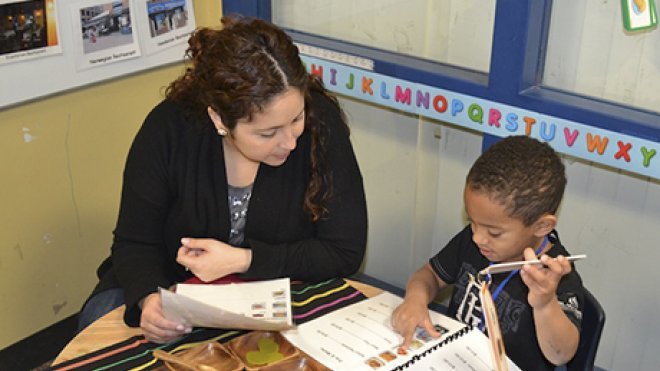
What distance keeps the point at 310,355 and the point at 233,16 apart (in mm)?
778

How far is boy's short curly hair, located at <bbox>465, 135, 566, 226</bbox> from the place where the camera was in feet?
5.03

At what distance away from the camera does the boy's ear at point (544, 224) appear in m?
1.55

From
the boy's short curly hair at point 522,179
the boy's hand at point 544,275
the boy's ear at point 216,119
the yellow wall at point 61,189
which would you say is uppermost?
the boy's ear at point 216,119

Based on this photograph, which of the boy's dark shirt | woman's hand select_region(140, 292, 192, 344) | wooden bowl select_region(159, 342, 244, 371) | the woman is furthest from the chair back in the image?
woman's hand select_region(140, 292, 192, 344)

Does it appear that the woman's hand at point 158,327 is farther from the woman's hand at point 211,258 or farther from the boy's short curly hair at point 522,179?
the boy's short curly hair at point 522,179

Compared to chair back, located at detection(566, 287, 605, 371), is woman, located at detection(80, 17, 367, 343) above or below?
above

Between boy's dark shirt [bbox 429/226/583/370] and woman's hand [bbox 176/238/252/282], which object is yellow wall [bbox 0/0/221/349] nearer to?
woman's hand [bbox 176/238/252/282]

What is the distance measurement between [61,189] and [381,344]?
1.58 metres

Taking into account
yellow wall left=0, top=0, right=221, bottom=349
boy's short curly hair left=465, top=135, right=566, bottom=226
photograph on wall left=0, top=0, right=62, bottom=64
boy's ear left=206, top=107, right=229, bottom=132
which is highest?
photograph on wall left=0, top=0, right=62, bottom=64

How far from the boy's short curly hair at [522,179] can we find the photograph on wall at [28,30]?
1.50 m

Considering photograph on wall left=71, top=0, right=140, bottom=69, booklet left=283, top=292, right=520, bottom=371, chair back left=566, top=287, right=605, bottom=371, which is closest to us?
booklet left=283, top=292, right=520, bottom=371

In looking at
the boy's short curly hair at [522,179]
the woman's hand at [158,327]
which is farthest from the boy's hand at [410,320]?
the woman's hand at [158,327]

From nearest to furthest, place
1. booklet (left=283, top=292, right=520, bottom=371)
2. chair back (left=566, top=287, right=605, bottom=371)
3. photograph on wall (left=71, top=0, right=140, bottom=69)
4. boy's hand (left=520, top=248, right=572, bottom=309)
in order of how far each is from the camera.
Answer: boy's hand (left=520, top=248, right=572, bottom=309)
booklet (left=283, top=292, right=520, bottom=371)
chair back (left=566, top=287, right=605, bottom=371)
photograph on wall (left=71, top=0, right=140, bottom=69)

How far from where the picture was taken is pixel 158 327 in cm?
152
